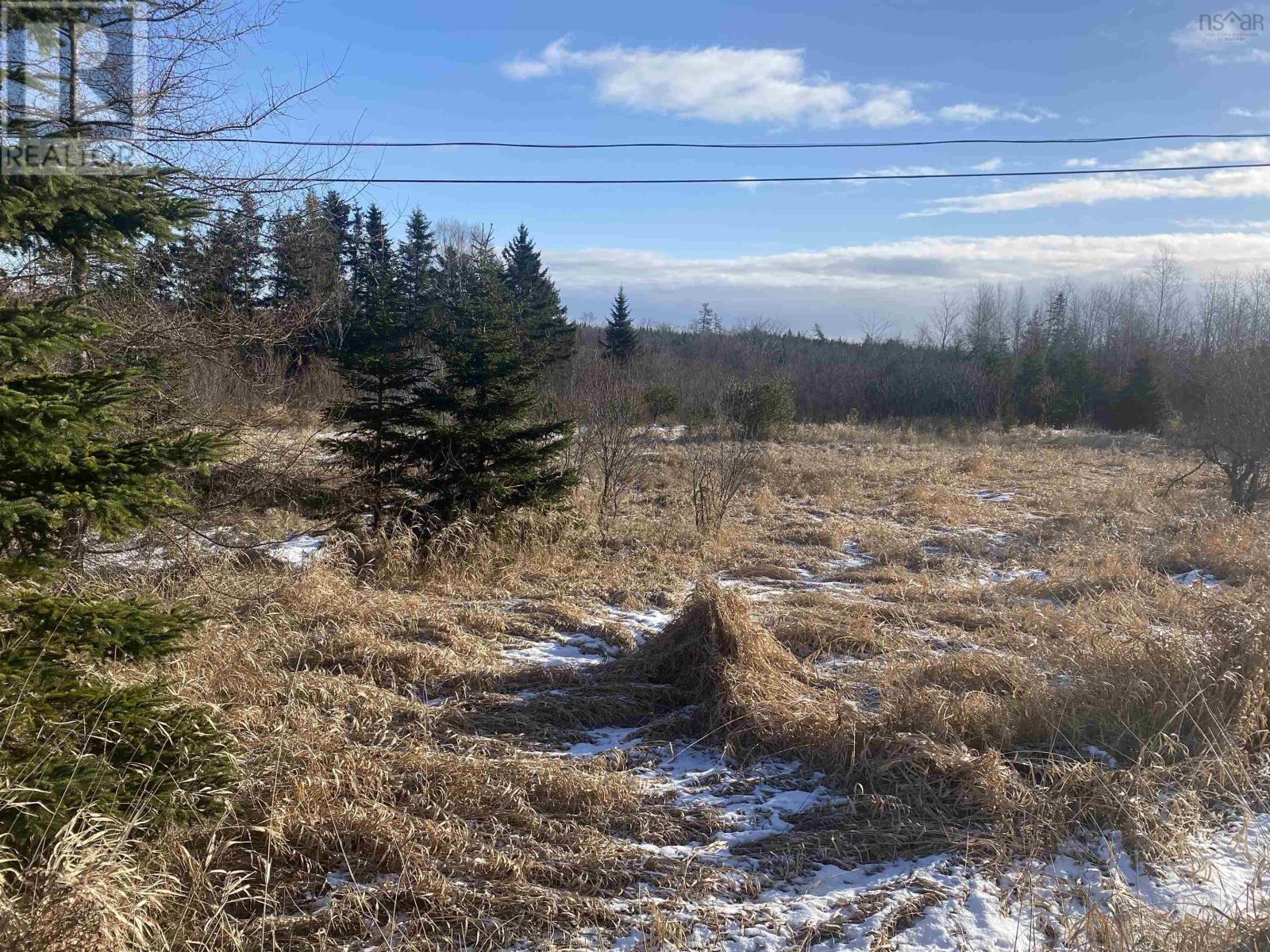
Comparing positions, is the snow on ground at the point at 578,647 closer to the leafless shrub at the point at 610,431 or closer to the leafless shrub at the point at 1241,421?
the leafless shrub at the point at 610,431

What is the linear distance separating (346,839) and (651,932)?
4.26 ft

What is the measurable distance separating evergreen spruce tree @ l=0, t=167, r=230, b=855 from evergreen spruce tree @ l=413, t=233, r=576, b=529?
222 inches

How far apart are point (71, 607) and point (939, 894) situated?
337 cm

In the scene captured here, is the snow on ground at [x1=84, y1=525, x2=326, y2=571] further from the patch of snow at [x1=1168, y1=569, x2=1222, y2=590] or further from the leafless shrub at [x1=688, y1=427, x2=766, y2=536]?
the patch of snow at [x1=1168, y1=569, x2=1222, y2=590]

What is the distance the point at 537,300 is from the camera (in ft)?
112

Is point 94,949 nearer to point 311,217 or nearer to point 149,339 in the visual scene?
point 149,339

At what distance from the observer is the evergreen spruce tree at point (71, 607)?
2.69m

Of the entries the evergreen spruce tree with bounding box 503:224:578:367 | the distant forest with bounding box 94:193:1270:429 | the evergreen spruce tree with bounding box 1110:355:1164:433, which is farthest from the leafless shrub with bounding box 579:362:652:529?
the evergreen spruce tree with bounding box 1110:355:1164:433

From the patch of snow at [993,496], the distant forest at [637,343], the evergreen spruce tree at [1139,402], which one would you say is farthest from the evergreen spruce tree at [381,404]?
the evergreen spruce tree at [1139,402]

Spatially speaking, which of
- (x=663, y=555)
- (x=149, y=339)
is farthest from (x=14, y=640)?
(x=663, y=555)

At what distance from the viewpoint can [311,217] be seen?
6754mm

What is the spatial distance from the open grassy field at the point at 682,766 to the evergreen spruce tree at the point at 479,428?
4.07 ft

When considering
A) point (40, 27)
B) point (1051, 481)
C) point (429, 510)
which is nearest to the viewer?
point (40, 27)

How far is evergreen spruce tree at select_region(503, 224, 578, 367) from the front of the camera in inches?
1025
